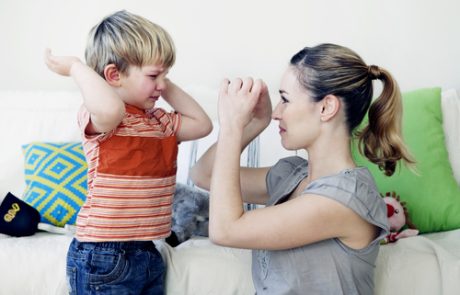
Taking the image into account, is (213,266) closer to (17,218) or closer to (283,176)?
(283,176)

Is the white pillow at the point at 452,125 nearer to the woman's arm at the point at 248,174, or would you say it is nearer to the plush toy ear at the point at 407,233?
the plush toy ear at the point at 407,233

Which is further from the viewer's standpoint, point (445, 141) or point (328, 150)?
point (445, 141)

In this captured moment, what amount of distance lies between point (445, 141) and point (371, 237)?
3.24 ft

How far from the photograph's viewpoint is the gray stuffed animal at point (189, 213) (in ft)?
5.90

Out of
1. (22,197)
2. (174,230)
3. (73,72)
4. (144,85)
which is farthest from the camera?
(22,197)

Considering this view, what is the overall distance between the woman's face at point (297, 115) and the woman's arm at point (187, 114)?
0.22 metres

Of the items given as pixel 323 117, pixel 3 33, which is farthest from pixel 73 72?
pixel 3 33

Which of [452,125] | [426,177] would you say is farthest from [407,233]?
[452,125]

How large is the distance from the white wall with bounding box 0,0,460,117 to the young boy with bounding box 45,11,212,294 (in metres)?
1.00

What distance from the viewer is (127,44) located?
4.10ft

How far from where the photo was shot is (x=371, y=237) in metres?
1.24

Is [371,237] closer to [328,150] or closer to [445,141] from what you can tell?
[328,150]

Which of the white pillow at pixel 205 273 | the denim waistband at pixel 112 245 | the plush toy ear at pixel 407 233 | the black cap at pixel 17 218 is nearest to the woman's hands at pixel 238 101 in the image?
the denim waistband at pixel 112 245

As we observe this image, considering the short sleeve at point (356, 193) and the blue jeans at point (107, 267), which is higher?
the short sleeve at point (356, 193)
